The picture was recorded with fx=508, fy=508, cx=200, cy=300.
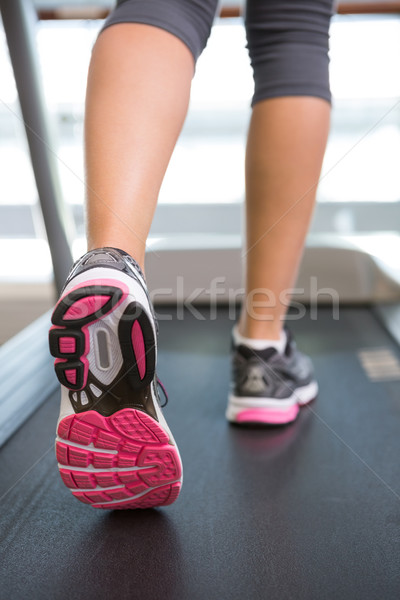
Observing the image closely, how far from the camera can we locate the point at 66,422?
1.78 ft

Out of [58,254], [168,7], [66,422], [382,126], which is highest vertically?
[168,7]

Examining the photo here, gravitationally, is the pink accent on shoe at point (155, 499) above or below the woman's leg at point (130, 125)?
below

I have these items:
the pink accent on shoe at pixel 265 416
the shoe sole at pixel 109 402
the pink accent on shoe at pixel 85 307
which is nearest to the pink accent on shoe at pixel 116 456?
the shoe sole at pixel 109 402

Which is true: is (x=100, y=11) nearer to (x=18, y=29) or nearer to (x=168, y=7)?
(x=18, y=29)

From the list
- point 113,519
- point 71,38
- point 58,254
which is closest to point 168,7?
point 113,519

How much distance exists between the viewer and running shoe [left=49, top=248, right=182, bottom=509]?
1.64 feet

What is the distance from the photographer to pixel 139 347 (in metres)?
0.52

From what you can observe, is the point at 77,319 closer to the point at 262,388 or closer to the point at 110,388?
the point at 110,388

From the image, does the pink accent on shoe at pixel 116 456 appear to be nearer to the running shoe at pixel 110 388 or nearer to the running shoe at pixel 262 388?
the running shoe at pixel 110 388

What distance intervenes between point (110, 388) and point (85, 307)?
99mm

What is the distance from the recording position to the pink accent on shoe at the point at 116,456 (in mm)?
548

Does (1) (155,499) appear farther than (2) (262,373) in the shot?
No

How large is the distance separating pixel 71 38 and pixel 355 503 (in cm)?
158

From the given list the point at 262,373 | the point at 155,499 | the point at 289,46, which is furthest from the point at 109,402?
the point at 289,46
